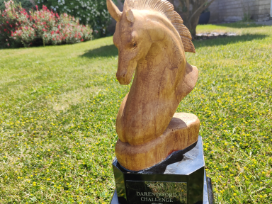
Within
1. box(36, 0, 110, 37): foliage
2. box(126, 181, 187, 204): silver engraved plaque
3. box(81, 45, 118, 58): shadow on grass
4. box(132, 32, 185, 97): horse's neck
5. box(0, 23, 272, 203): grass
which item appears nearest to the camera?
box(132, 32, 185, 97): horse's neck

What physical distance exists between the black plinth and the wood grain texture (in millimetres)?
53

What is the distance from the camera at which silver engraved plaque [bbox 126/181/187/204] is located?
1.53 meters

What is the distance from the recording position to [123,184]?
159cm

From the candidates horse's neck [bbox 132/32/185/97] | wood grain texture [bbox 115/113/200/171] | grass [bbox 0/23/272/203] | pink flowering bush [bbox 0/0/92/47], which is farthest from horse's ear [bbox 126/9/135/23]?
pink flowering bush [bbox 0/0/92/47]

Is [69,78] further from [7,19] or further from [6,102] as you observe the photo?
[7,19]

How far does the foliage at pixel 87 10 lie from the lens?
13.1 meters

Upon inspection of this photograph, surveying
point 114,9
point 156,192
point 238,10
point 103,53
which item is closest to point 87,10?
point 103,53

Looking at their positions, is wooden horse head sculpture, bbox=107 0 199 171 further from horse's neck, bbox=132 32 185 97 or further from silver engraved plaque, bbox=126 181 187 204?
silver engraved plaque, bbox=126 181 187 204

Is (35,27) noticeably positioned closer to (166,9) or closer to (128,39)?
(166,9)

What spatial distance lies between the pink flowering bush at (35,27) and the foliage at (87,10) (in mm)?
916

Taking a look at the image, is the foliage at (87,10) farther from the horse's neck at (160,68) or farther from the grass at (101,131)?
the horse's neck at (160,68)

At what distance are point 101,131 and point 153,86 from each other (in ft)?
6.77

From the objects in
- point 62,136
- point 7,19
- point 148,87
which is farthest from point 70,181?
point 7,19

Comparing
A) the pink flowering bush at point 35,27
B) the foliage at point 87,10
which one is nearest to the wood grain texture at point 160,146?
the pink flowering bush at point 35,27
